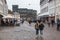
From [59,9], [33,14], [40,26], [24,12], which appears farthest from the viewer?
[24,12]

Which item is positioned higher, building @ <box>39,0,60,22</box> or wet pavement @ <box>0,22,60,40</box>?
building @ <box>39,0,60,22</box>

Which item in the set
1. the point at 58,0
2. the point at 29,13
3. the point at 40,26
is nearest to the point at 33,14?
the point at 29,13

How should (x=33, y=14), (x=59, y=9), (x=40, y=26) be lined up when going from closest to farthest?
(x=40, y=26) < (x=59, y=9) < (x=33, y=14)

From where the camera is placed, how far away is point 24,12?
649ft

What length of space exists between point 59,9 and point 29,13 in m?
128

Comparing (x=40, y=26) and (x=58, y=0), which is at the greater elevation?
(x=58, y=0)

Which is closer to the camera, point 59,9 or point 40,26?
point 40,26

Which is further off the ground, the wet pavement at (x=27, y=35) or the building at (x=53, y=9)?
the building at (x=53, y=9)

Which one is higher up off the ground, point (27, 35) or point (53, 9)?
point (53, 9)

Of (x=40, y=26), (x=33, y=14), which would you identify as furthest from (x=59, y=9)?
(x=33, y=14)

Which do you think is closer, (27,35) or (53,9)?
(27,35)

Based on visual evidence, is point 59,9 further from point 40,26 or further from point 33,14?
point 33,14

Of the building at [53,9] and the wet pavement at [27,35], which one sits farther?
the building at [53,9]

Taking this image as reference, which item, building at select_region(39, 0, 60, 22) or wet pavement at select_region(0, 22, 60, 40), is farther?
building at select_region(39, 0, 60, 22)
